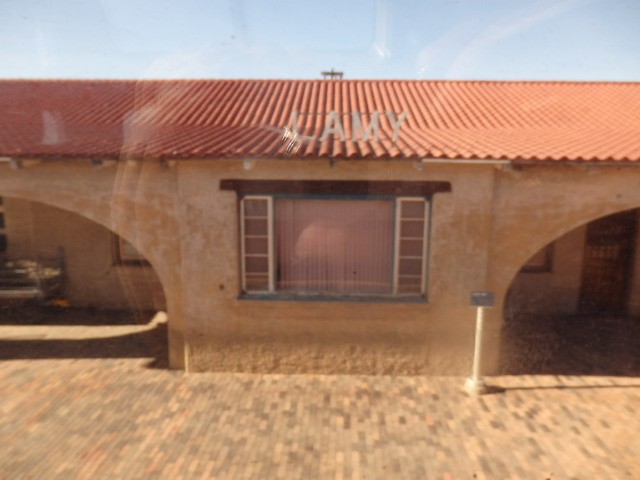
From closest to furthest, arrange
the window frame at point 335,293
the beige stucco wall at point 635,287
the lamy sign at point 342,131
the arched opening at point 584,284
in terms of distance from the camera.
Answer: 1. the window frame at point 335,293
2. the lamy sign at point 342,131
3. the arched opening at point 584,284
4. the beige stucco wall at point 635,287

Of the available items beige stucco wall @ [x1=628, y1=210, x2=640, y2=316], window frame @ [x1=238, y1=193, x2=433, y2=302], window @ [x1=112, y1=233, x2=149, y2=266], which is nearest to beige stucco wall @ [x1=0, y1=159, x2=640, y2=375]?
window frame @ [x1=238, y1=193, x2=433, y2=302]

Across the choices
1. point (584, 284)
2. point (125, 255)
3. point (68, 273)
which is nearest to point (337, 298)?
point (125, 255)

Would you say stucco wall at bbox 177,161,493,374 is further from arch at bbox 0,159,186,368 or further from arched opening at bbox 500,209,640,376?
arched opening at bbox 500,209,640,376

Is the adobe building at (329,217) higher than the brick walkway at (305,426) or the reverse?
higher

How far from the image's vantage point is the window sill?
671cm

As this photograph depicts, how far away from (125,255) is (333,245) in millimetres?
5496

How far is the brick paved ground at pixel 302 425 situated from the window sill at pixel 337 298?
4.12 ft

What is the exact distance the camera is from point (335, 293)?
683 cm

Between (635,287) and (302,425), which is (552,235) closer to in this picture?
(635,287)

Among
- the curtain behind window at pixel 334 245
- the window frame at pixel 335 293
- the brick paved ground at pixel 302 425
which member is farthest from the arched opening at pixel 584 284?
the curtain behind window at pixel 334 245

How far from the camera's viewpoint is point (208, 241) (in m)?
6.61

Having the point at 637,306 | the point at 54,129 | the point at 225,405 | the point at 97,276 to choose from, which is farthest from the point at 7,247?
the point at 637,306

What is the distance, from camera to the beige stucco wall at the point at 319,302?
6363mm

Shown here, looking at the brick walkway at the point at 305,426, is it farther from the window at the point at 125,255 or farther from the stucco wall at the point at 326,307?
the window at the point at 125,255
